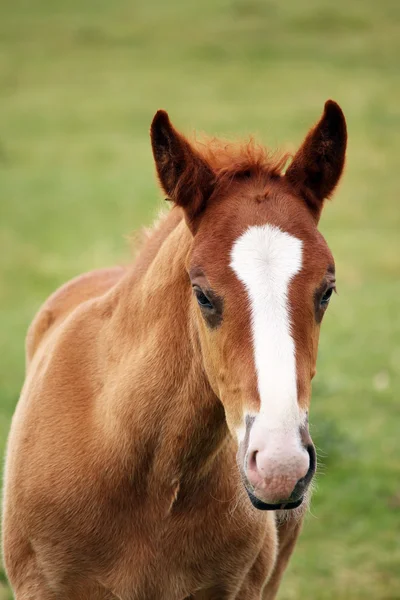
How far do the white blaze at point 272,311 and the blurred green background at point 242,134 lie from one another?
85cm

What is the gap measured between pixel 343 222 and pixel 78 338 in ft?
36.2

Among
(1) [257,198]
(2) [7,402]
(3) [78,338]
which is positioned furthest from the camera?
(2) [7,402]

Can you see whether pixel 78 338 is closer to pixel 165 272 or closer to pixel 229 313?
pixel 165 272

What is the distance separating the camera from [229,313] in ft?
9.84

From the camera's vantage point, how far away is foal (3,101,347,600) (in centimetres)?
300

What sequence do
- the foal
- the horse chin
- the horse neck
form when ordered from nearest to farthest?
the horse chin, the foal, the horse neck

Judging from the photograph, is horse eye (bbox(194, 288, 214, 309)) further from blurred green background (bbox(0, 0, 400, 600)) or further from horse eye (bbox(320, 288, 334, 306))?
blurred green background (bbox(0, 0, 400, 600))

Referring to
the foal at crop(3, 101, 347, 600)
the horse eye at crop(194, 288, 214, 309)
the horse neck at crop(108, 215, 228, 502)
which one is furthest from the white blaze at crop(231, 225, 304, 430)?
the horse neck at crop(108, 215, 228, 502)

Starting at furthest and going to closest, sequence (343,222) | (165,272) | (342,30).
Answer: (342,30)
(343,222)
(165,272)

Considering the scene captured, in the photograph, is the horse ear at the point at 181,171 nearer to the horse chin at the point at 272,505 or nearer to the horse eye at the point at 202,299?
the horse eye at the point at 202,299

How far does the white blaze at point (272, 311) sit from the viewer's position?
2812 millimetres

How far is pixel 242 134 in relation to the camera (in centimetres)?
1608

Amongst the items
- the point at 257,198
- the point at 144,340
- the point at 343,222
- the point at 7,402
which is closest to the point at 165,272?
the point at 144,340

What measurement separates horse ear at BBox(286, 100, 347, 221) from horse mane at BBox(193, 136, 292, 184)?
0.06m
